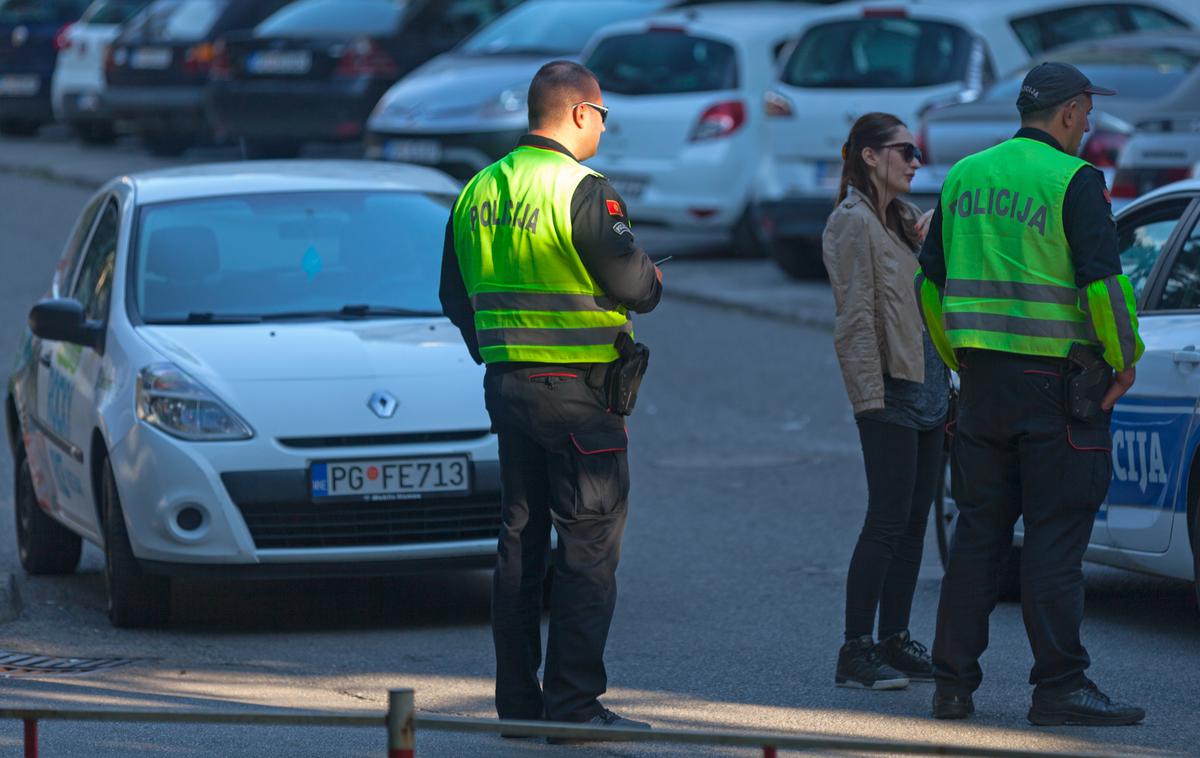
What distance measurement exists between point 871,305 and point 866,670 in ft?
3.46

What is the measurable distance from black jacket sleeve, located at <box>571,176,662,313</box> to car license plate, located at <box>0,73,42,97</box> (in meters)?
24.5

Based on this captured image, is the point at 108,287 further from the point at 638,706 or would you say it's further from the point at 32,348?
the point at 638,706

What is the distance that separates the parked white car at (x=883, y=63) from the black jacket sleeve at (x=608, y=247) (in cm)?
963

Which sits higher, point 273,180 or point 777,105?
point 777,105

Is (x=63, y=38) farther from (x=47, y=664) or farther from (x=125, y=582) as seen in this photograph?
(x=47, y=664)

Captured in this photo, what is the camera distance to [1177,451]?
697 cm

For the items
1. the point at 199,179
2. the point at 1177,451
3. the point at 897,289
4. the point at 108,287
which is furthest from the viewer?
the point at 199,179

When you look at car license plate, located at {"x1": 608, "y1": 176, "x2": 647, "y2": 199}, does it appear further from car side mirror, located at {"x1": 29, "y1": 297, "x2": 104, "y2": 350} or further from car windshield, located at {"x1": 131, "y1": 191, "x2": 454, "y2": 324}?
car side mirror, located at {"x1": 29, "y1": 297, "x2": 104, "y2": 350}

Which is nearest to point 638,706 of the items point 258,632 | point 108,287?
point 258,632

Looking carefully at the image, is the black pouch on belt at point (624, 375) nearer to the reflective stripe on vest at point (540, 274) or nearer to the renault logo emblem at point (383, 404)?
the reflective stripe on vest at point (540, 274)

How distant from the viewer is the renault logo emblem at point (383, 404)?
24.7 feet

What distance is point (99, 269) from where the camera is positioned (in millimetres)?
8633

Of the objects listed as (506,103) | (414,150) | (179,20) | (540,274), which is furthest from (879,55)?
(179,20)

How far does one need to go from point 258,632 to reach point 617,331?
8.56 feet
